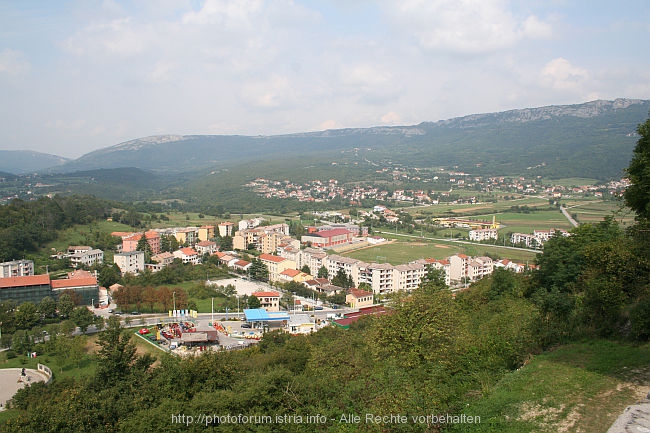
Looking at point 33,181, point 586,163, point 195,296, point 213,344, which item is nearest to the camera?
point 213,344

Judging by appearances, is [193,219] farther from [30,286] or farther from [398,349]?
[398,349]

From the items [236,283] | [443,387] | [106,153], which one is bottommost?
[236,283]

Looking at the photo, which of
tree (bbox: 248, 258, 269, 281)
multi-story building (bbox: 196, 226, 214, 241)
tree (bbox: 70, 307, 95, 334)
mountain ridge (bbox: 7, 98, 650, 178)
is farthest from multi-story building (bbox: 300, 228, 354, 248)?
mountain ridge (bbox: 7, 98, 650, 178)

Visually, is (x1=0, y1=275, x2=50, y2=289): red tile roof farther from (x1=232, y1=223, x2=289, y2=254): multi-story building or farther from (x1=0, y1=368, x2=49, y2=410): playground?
(x1=232, y1=223, x2=289, y2=254): multi-story building

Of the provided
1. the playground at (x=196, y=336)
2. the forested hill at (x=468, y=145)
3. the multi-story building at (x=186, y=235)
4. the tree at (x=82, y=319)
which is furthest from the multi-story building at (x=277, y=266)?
the forested hill at (x=468, y=145)

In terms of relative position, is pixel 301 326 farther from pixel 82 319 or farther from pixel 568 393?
pixel 568 393

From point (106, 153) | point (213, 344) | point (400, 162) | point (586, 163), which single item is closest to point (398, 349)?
point (213, 344)
